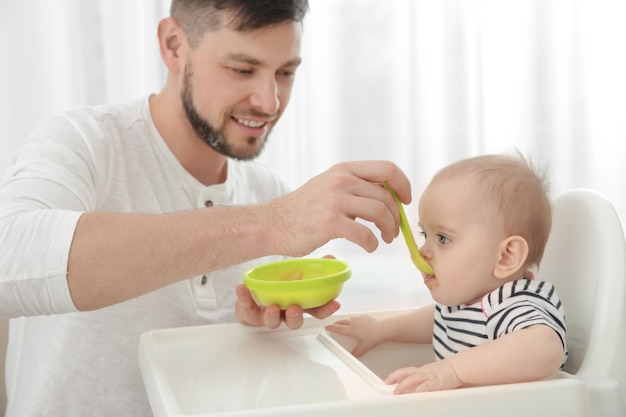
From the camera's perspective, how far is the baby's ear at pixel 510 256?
0.96m

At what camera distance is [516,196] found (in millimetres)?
976

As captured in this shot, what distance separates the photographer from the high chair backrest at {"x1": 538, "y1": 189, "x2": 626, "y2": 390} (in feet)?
2.90

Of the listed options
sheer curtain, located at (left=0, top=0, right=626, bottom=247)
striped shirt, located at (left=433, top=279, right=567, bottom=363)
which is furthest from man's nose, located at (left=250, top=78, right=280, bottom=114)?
sheer curtain, located at (left=0, top=0, right=626, bottom=247)

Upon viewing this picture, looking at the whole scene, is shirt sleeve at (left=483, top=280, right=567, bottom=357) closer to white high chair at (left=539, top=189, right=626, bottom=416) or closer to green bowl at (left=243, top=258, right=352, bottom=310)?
white high chair at (left=539, top=189, right=626, bottom=416)

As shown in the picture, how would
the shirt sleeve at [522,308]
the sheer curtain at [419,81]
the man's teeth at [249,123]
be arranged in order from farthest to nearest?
the sheer curtain at [419,81] → the man's teeth at [249,123] → the shirt sleeve at [522,308]

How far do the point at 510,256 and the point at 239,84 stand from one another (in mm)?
605

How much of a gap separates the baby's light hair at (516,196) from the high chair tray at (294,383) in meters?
0.21

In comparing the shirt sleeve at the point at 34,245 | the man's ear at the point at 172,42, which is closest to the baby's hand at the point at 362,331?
the shirt sleeve at the point at 34,245

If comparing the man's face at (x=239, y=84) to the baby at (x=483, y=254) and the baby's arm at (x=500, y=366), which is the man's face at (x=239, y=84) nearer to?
the baby at (x=483, y=254)

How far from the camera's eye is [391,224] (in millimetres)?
931

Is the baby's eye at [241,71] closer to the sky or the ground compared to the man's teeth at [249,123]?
closer to the sky

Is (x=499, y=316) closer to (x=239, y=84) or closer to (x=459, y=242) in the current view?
(x=459, y=242)

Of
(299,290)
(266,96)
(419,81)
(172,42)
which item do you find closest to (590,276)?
(299,290)

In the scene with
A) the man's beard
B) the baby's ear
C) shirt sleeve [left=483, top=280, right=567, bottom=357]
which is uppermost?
the man's beard
